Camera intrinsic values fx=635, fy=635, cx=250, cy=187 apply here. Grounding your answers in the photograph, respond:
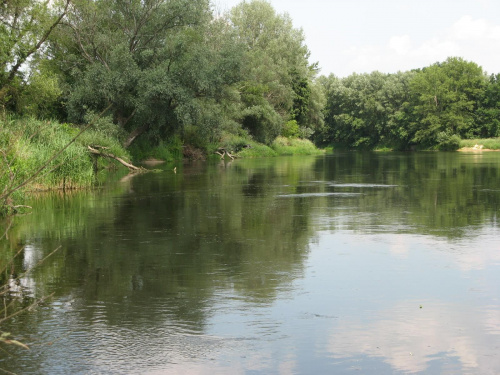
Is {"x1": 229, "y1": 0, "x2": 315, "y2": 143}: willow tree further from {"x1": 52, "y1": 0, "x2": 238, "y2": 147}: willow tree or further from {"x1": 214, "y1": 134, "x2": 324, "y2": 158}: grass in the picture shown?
{"x1": 52, "y1": 0, "x2": 238, "y2": 147}: willow tree

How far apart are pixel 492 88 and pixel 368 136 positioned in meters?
25.9

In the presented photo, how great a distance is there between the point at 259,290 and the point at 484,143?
92.6 meters

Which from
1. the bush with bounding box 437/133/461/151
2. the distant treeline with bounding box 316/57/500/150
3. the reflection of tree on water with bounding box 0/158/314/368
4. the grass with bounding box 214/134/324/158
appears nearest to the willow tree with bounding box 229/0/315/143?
the grass with bounding box 214/134/324/158

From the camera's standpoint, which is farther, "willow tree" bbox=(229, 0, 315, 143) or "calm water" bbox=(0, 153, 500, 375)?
"willow tree" bbox=(229, 0, 315, 143)

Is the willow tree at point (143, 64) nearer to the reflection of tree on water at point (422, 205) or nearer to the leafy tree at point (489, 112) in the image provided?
the reflection of tree on water at point (422, 205)

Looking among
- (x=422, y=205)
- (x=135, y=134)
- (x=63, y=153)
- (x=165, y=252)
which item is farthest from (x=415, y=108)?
(x=165, y=252)

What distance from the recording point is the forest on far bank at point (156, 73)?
117ft

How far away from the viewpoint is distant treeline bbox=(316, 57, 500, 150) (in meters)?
103

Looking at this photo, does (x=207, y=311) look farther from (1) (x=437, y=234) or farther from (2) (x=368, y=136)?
(2) (x=368, y=136)

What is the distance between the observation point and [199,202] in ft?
69.1

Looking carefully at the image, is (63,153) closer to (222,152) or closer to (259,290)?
(259,290)

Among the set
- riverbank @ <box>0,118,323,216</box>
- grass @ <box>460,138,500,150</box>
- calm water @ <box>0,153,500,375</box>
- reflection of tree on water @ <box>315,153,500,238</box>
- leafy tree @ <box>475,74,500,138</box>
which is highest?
leafy tree @ <box>475,74,500,138</box>

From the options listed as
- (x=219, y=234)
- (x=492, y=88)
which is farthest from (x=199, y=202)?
(x=492, y=88)

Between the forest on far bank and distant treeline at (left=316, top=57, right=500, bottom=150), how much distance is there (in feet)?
87.5
